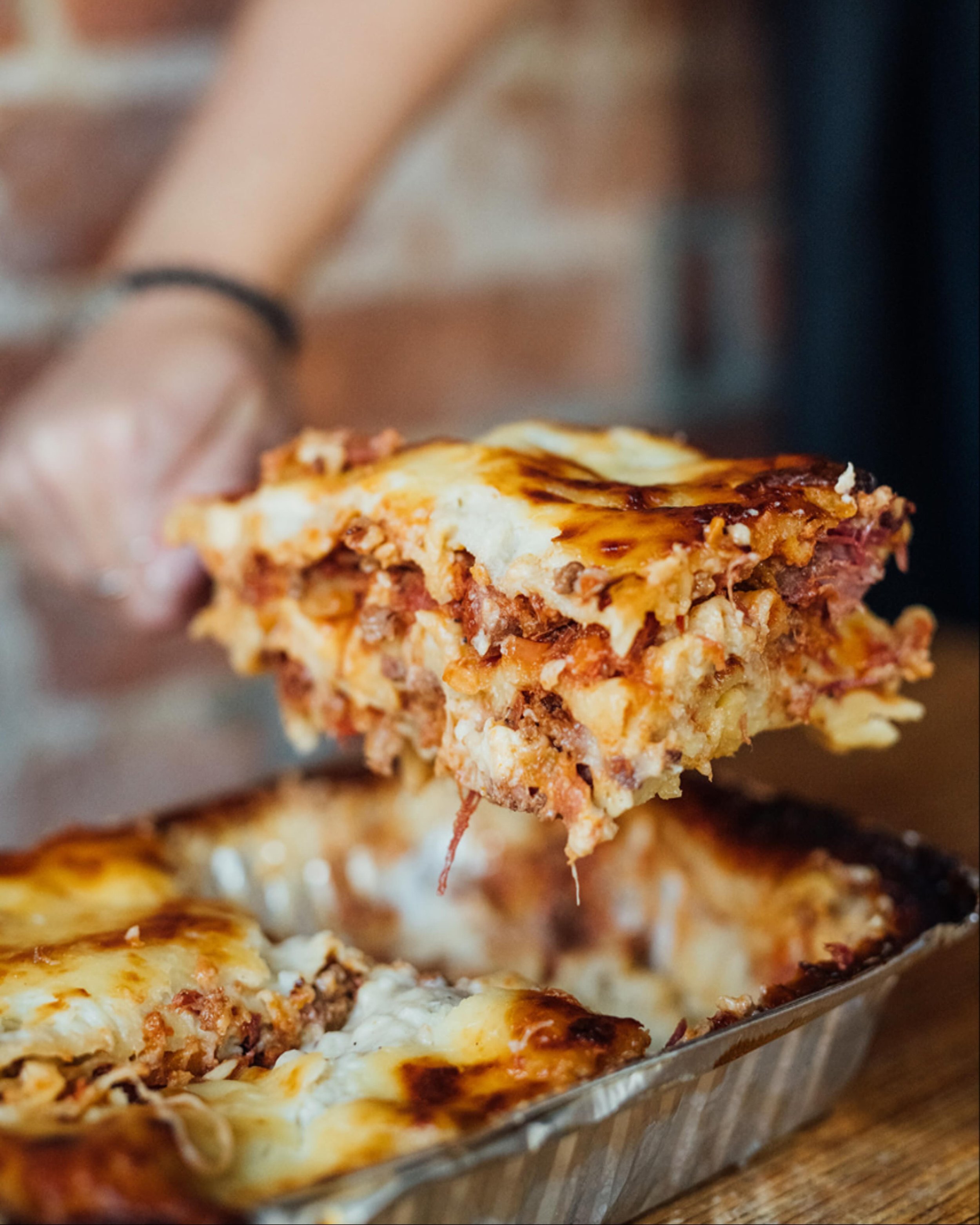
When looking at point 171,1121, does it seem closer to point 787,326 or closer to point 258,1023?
point 258,1023

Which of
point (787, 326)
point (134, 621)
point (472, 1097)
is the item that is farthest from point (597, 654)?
point (787, 326)

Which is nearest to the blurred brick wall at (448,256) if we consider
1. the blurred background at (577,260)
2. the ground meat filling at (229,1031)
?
the blurred background at (577,260)

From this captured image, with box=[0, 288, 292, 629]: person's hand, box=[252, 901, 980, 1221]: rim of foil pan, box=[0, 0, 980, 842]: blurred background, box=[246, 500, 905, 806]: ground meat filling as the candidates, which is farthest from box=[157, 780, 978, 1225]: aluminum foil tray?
box=[0, 0, 980, 842]: blurred background

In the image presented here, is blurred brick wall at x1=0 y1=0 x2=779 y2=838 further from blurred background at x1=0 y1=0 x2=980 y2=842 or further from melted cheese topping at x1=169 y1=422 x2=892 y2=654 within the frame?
melted cheese topping at x1=169 y1=422 x2=892 y2=654

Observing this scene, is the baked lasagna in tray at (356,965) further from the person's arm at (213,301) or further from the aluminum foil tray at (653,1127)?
the person's arm at (213,301)

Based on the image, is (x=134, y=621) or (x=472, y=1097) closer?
(x=472, y=1097)

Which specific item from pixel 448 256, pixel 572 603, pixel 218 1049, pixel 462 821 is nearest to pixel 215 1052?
pixel 218 1049
